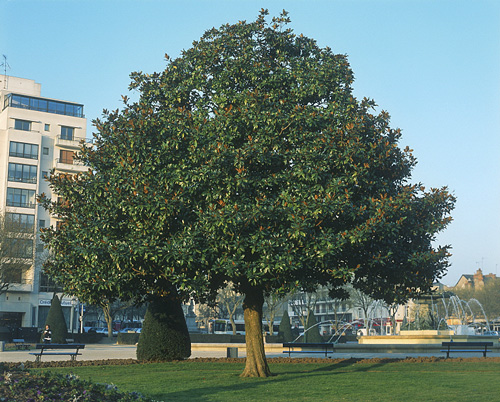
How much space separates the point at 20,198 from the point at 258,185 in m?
61.2

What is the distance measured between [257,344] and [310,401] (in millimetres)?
5554

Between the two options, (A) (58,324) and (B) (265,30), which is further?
(A) (58,324)

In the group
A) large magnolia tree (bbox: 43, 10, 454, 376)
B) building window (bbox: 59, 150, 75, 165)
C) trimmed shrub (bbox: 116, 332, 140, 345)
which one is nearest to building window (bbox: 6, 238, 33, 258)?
trimmed shrub (bbox: 116, 332, 140, 345)

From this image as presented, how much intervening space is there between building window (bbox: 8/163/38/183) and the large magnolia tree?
185ft

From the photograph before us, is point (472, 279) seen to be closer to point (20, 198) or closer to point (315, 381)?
point (20, 198)

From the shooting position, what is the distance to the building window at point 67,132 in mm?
77562

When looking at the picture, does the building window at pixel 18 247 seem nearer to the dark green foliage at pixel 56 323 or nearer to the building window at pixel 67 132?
the dark green foliage at pixel 56 323

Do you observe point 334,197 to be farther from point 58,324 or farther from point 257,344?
point 58,324

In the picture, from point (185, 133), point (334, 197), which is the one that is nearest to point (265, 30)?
point (185, 133)

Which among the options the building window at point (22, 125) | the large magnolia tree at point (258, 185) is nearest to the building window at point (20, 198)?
the building window at point (22, 125)

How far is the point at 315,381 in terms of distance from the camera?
16.1 metres

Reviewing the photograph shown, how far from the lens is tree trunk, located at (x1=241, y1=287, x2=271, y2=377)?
1745 cm

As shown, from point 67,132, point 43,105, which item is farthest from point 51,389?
point 43,105

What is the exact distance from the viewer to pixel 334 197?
15688mm
